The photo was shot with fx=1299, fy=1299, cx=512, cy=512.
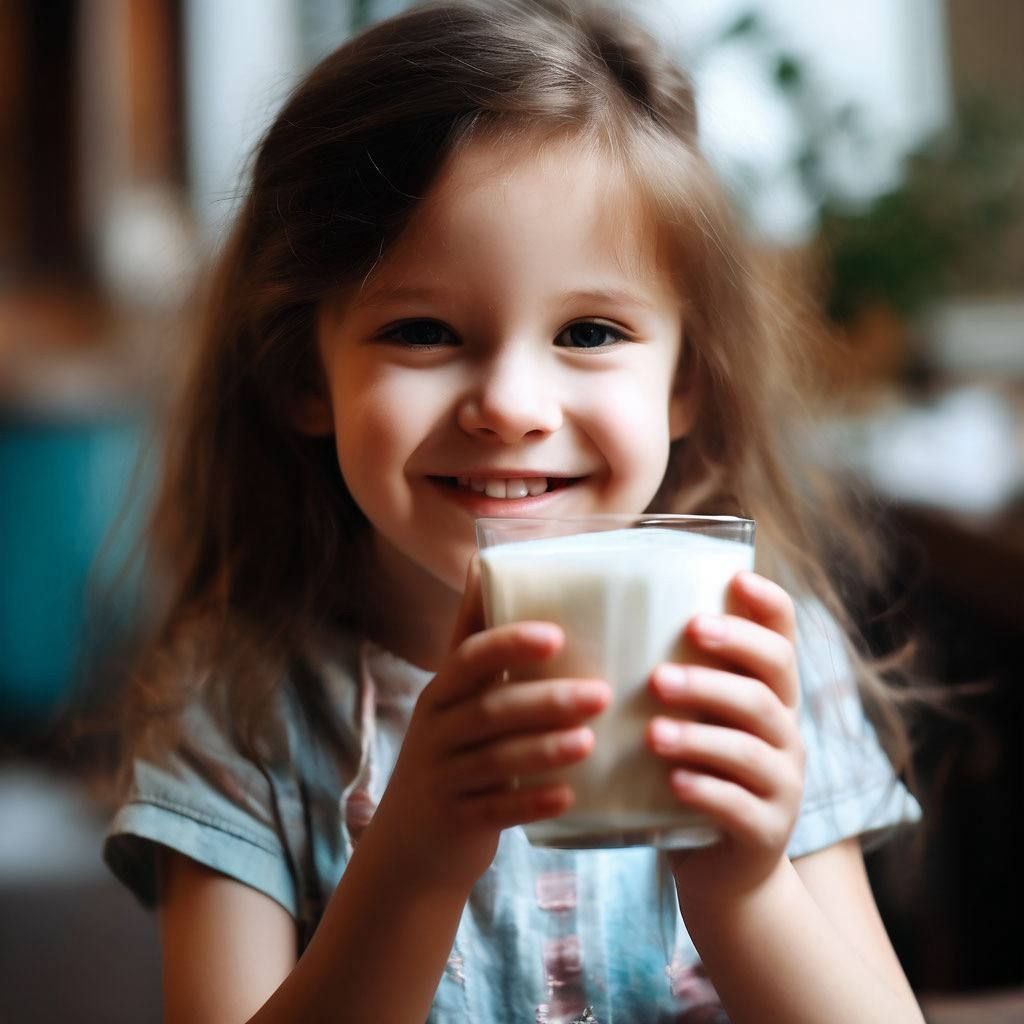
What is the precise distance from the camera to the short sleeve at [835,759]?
987mm

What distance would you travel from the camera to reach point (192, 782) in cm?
96

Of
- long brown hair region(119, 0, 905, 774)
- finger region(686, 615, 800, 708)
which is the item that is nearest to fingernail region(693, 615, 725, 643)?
finger region(686, 615, 800, 708)

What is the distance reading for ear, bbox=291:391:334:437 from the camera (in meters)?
1.05

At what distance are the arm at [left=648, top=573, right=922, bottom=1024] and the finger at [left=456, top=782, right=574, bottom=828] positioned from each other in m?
0.05

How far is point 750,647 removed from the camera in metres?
0.67

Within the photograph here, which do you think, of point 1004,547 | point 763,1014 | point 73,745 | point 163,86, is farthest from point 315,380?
point 163,86

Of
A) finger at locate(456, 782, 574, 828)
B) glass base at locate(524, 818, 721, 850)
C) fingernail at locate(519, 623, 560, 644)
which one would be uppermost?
fingernail at locate(519, 623, 560, 644)

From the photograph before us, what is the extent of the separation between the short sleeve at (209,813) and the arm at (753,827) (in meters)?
0.33

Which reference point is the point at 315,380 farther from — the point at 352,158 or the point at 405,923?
the point at 405,923

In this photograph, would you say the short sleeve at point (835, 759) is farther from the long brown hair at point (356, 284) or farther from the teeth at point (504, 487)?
the teeth at point (504, 487)

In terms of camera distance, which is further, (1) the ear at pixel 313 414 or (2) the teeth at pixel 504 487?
(1) the ear at pixel 313 414

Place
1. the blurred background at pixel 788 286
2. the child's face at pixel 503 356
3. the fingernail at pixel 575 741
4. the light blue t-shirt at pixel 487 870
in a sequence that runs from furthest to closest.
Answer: the blurred background at pixel 788 286 < the light blue t-shirt at pixel 487 870 < the child's face at pixel 503 356 < the fingernail at pixel 575 741

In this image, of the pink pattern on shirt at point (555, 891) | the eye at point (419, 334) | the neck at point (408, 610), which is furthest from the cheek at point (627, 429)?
the pink pattern on shirt at point (555, 891)

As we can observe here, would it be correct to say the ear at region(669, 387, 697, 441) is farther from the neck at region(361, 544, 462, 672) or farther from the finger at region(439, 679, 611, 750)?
the finger at region(439, 679, 611, 750)
